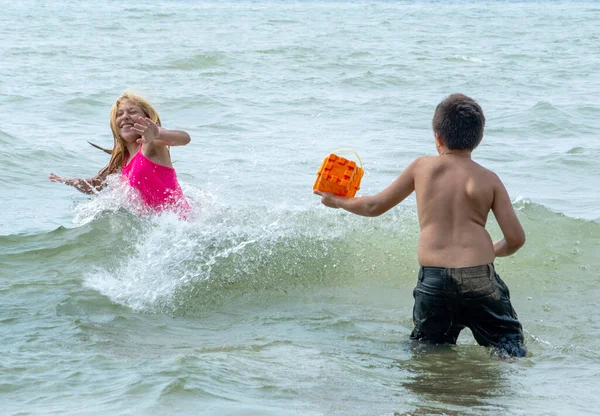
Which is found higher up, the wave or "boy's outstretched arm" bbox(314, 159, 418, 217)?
"boy's outstretched arm" bbox(314, 159, 418, 217)

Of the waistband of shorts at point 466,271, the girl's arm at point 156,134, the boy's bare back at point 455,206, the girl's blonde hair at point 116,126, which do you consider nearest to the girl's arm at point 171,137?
the girl's arm at point 156,134

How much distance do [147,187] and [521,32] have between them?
24933 mm

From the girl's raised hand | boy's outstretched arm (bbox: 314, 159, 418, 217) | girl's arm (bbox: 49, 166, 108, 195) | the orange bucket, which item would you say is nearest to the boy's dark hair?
boy's outstretched arm (bbox: 314, 159, 418, 217)

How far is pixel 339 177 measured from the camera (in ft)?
14.3

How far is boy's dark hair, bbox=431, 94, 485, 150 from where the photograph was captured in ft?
13.8

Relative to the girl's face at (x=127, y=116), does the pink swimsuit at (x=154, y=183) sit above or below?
below

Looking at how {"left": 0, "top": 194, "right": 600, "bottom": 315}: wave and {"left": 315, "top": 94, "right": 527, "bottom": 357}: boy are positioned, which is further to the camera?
{"left": 0, "top": 194, "right": 600, "bottom": 315}: wave

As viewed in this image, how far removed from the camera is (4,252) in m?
6.71

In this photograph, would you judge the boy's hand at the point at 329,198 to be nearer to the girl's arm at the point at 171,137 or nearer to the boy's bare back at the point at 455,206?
the boy's bare back at the point at 455,206

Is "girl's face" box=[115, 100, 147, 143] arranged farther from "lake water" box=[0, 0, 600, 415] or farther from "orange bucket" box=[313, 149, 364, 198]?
"orange bucket" box=[313, 149, 364, 198]

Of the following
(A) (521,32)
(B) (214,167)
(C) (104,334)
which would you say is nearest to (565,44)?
(A) (521,32)

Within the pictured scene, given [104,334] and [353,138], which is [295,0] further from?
[104,334]

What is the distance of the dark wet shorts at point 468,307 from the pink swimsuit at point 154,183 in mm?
2588

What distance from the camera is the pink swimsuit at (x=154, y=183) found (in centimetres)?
633
